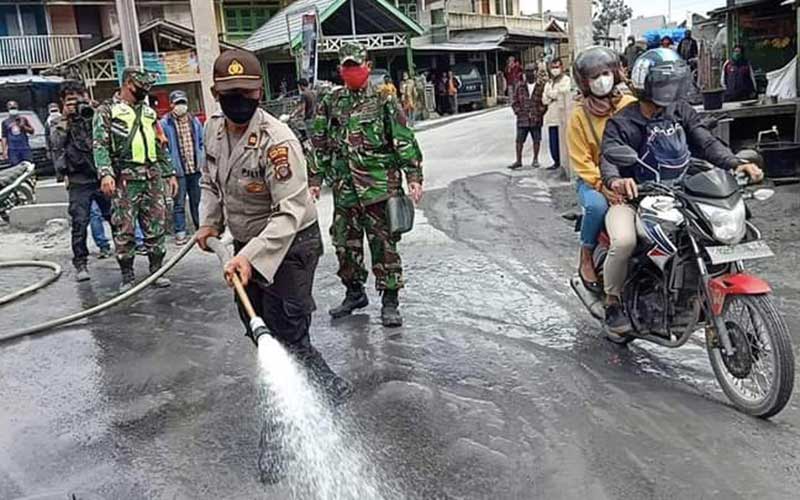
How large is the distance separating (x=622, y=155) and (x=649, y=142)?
0.37 metres

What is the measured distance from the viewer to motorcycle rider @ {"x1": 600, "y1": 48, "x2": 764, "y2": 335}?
3.99m

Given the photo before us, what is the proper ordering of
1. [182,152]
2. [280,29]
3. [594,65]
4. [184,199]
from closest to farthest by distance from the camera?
[594,65] → [182,152] → [184,199] → [280,29]

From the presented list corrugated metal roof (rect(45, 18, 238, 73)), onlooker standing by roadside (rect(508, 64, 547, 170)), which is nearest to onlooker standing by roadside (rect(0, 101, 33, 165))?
corrugated metal roof (rect(45, 18, 238, 73))

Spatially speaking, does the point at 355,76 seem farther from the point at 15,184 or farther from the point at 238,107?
the point at 15,184

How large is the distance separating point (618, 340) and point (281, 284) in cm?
219

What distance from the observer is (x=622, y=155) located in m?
3.88

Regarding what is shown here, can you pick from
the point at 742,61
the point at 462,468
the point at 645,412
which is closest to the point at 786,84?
the point at 742,61

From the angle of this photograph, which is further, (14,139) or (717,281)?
(14,139)

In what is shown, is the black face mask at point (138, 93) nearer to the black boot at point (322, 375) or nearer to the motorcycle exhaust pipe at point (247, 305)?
the motorcycle exhaust pipe at point (247, 305)

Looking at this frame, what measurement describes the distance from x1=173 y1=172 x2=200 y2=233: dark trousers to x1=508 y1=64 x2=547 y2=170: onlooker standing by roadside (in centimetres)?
539

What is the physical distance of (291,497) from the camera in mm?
3105

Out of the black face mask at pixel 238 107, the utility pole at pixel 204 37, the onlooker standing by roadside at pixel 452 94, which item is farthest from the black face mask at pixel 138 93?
the onlooker standing by roadside at pixel 452 94

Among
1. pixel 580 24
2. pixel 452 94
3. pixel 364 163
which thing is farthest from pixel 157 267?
→ pixel 452 94

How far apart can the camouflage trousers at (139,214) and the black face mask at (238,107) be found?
3707 millimetres
